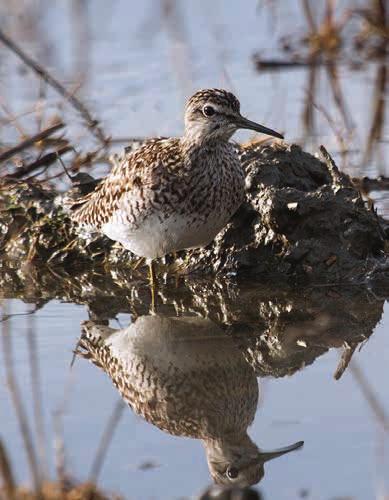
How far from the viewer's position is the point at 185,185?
8.17m

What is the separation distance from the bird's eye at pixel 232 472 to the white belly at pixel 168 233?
103 inches

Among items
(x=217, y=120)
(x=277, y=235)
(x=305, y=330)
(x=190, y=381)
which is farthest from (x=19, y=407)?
(x=277, y=235)

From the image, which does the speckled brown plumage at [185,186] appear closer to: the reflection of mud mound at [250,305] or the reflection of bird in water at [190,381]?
the reflection of mud mound at [250,305]

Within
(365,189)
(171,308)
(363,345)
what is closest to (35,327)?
(171,308)

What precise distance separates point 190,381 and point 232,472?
113cm

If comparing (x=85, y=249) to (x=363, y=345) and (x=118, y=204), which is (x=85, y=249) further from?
(x=363, y=345)

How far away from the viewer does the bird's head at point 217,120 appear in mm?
8367

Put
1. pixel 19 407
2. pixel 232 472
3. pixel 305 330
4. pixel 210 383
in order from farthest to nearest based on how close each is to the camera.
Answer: pixel 305 330 → pixel 210 383 → pixel 19 407 → pixel 232 472

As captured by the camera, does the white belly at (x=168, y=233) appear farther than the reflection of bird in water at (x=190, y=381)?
Yes

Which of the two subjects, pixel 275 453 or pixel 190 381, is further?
pixel 190 381

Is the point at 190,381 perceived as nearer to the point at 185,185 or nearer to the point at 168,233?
the point at 168,233

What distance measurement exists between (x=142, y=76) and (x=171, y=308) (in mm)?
6173

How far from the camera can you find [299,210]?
8672mm

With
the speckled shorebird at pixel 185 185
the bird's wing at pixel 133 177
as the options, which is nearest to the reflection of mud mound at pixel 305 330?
the speckled shorebird at pixel 185 185
